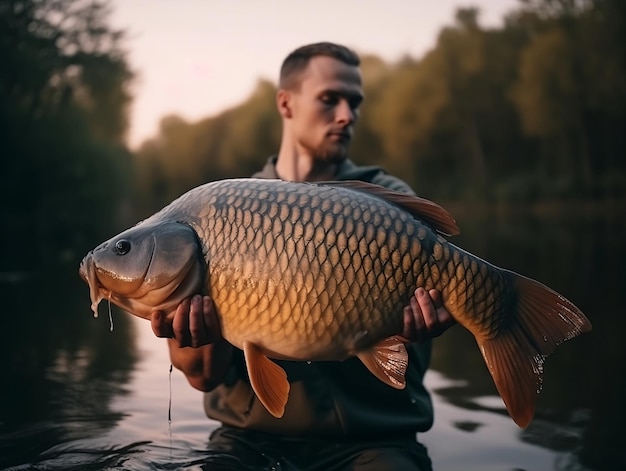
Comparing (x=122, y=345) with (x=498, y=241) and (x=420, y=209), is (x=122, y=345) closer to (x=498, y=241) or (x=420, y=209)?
(x=420, y=209)

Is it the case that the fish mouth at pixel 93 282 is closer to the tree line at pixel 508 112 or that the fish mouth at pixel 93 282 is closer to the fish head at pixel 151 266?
the fish head at pixel 151 266

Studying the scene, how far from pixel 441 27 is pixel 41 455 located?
29426mm

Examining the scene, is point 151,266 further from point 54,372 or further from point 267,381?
point 54,372

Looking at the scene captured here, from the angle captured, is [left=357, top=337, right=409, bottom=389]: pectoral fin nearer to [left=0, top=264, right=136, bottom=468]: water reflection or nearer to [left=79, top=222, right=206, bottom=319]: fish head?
[left=79, top=222, right=206, bottom=319]: fish head

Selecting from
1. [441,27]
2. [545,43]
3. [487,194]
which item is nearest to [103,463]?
[545,43]

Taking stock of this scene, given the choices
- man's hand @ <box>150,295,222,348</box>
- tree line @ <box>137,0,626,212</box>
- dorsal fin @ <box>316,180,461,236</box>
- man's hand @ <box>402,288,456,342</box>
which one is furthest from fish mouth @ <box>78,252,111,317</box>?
tree line @ <box>137,0,626,212</box>

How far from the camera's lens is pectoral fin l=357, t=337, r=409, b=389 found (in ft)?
7.30

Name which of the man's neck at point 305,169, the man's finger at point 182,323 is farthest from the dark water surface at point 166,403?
the man's neck at point 305,169

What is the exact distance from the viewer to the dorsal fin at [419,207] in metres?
2.27

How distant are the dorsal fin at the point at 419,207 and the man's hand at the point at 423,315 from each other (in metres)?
0.22

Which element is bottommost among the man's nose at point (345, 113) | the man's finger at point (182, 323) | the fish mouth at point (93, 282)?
the man's finger at point (182, 323)

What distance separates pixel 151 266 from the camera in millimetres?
2170

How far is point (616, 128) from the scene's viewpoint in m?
25.5

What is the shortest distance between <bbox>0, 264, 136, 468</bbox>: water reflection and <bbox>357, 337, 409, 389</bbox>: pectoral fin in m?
1.39
